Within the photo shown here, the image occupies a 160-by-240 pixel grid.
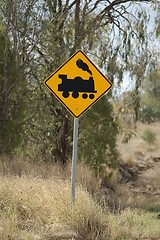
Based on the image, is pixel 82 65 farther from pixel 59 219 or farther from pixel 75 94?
pixel 59 219

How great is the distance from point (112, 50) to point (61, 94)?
8.92 meters

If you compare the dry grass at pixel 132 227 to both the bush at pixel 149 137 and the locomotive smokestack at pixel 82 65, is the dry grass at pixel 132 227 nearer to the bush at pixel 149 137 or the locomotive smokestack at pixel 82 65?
the locomotive smokestack at pixel 82 65

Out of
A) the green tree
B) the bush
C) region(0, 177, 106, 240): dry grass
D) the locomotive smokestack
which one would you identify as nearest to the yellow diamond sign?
the locomotive smokestack

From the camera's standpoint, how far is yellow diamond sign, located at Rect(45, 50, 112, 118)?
27.7 feet

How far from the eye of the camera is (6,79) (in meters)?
14.1

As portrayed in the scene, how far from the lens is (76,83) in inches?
333

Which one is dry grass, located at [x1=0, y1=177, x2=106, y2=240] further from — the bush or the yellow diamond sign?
the bush

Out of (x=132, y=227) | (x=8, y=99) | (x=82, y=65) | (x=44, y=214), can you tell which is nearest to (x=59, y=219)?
(x=44, y=214)

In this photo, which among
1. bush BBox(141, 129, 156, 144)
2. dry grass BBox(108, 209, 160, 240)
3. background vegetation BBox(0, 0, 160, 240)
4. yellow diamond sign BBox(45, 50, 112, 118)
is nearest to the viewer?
dry grass BBox(108, 209, 160, 240)

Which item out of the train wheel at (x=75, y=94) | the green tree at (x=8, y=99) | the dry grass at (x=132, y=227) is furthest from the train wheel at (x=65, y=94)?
the green tree at (x=8, y=99)

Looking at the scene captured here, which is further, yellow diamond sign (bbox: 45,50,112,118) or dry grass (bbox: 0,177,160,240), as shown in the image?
yellow diamond sign (bbox: 45,50,112,118)

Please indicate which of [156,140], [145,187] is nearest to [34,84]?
[145,187]

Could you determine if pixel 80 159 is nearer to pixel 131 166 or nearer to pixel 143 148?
pixel 131 166

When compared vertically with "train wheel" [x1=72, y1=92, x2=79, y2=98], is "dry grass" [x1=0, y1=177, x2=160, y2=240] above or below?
below
